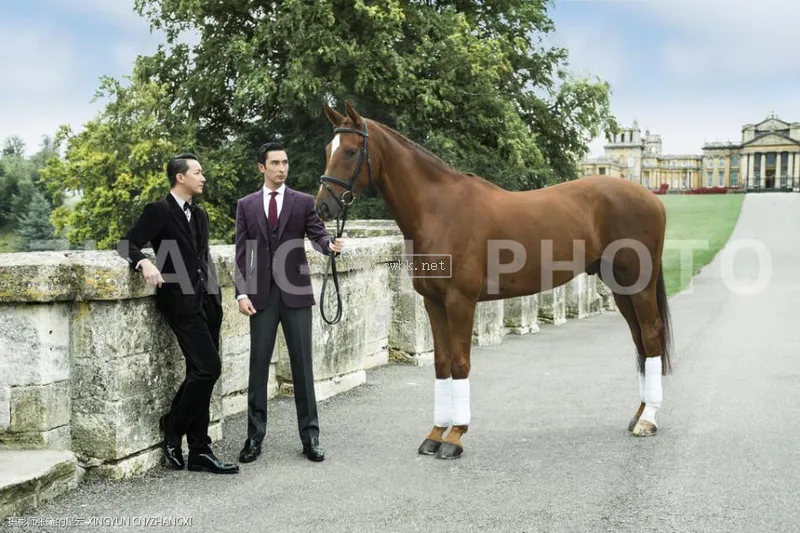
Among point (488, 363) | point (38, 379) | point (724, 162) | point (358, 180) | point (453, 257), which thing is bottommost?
point (488, 363)

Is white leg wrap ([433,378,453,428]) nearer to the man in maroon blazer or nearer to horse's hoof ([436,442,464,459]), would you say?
horse's hoof ([436,442,464,459])

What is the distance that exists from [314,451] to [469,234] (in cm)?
183

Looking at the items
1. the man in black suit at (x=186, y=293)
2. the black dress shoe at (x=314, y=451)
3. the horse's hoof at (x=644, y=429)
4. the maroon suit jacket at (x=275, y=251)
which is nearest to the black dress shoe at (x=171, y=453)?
the man in black suit at (x=186, y=293)

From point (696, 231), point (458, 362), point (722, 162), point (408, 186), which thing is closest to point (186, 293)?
point (408, 186)

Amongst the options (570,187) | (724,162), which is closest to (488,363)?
(570,187)

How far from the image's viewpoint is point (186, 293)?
485cm

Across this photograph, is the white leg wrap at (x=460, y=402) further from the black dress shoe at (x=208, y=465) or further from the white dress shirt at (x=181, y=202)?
the white dress shirt at (x=181, y=202)

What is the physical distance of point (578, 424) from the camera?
6242 mm

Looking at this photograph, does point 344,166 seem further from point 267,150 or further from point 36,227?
point 36,227

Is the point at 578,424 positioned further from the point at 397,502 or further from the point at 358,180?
the point at 358,180

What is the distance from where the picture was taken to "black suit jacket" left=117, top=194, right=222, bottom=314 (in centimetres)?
483

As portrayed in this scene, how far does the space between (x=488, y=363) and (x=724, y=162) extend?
151 metres

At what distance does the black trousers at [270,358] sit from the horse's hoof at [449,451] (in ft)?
2.86

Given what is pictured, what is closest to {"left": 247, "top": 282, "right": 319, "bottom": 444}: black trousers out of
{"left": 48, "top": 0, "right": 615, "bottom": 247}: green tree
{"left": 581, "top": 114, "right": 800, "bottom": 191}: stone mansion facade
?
{"left": 48, "top": 0, "right": 615, "bottom": 247}: green tree
